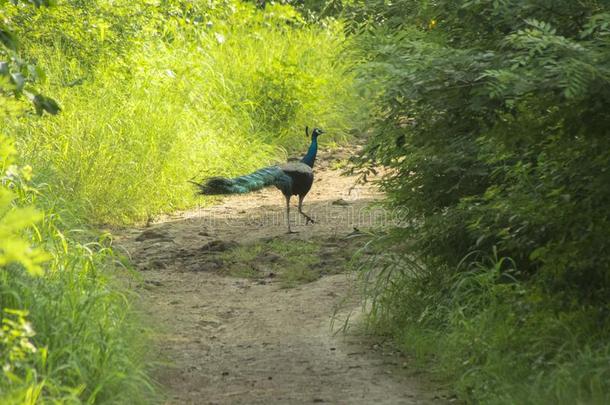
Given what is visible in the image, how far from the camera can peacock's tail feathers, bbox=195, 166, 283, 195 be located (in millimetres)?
9836

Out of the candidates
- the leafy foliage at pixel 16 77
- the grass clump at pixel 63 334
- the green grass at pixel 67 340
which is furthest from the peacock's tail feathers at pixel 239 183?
the leafy foliage at pixel 16 77

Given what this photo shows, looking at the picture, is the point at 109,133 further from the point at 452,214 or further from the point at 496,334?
the point at 496,334

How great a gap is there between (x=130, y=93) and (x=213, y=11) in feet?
9.75

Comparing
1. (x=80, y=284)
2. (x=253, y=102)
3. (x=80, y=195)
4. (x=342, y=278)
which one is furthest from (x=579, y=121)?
(x=253, y=102)

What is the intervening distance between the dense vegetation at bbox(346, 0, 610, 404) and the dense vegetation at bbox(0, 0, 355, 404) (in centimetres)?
171

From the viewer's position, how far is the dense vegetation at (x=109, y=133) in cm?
518

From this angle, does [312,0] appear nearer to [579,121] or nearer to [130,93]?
[130,93]

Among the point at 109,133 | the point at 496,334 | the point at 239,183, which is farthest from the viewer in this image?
the point at 109,133

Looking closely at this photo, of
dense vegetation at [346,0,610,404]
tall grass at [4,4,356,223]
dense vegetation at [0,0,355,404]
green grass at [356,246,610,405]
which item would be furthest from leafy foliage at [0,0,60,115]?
tall grass at [4,4,356,223]

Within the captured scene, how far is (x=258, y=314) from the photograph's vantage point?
775cm

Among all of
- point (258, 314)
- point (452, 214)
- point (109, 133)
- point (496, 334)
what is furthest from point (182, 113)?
point (496, 334)

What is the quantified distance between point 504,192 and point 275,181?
14.2 ft

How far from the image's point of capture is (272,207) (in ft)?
38.7

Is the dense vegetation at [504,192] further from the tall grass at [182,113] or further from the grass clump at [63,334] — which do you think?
the grass clump at [63,334]
